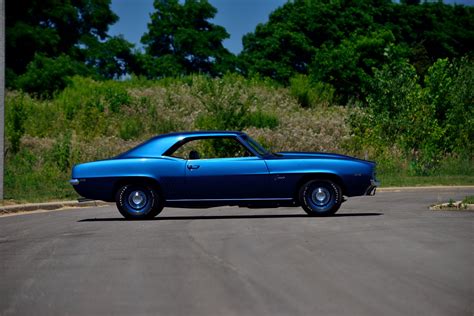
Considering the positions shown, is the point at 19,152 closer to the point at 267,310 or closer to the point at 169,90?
the point at 169,90

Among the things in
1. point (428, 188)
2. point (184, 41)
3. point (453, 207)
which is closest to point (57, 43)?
point (184, 41)

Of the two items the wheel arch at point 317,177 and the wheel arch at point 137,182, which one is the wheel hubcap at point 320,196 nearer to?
the wheel arch at point 317,177

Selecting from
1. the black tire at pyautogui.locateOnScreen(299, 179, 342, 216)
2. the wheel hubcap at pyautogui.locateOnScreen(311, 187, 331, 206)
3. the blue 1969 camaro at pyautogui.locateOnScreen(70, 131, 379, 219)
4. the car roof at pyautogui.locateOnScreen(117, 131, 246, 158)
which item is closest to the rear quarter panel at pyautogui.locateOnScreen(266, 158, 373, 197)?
the blue 1969 camaro at pyautogui.locateOnScreen(70, 131, 379, 219)

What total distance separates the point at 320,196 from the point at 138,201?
11.1 feet

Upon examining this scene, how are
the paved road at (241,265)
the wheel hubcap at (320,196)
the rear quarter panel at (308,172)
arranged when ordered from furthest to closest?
the wheel hubcap at (320,196)
the rear quarter panel at (308,172)
the paved road at (241,265)

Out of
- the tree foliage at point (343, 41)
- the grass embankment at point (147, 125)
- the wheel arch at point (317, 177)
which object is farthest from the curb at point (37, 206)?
the tree foliage at point (343, 41)

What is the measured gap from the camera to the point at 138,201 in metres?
17.2

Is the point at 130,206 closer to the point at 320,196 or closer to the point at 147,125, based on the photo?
the point at 320,196

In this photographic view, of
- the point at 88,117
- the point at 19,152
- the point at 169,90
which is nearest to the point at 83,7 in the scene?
the point at 169,90

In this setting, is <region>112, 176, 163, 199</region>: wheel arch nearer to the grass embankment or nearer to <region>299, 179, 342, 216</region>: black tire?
<region>299, 179, 342, 216</region>: black tire

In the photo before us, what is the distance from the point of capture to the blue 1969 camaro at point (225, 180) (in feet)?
55.0

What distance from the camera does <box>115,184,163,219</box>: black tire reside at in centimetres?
1703

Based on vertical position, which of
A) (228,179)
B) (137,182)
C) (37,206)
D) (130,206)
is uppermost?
(228,179)

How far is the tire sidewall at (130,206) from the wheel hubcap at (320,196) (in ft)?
9.48
